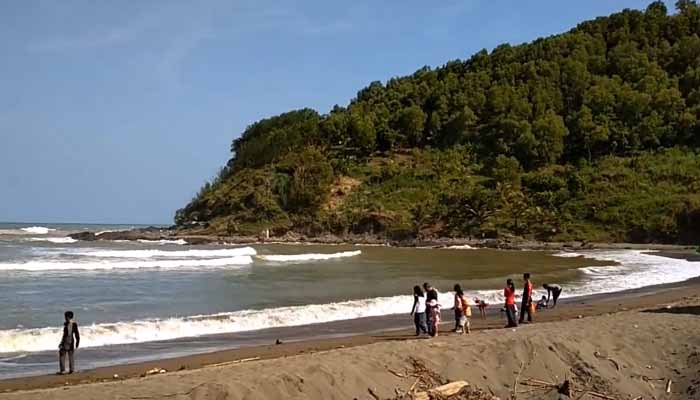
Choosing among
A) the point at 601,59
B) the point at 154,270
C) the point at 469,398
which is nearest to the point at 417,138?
the point at 601,59

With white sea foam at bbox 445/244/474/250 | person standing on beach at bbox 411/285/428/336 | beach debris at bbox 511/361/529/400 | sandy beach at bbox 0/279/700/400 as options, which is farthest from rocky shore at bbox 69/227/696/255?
beach debris at bbox 511/361/529/400

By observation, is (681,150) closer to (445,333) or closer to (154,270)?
(154,270)

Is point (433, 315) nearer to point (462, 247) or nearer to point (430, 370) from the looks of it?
point (430, 370)

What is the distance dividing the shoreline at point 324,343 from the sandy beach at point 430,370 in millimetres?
54

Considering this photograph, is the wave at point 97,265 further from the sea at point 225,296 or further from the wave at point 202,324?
the wave at point 202,324

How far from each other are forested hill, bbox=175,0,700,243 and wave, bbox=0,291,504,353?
164 feet

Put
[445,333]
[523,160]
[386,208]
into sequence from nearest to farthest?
[445,333]
[386,208]
[523,160]

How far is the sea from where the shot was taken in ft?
50.1

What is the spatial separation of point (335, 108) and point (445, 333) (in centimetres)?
11146

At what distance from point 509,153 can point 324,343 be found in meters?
79.6

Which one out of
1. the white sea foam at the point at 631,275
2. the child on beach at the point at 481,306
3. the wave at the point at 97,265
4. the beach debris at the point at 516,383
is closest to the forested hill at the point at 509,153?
the white sea foam at the point at 631,275

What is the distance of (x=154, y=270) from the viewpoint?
35.4 metres

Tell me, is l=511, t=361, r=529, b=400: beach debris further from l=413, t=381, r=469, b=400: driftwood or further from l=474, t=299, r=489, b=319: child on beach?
l=474, t=299, r=489, b=319: child on beach

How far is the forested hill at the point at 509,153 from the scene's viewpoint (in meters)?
72.6
